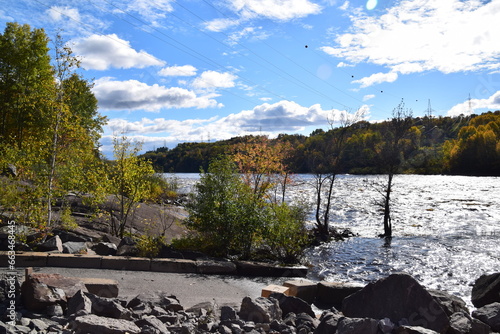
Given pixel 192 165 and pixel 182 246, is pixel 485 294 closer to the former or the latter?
pixel 182 246

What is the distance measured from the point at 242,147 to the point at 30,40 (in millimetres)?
22368

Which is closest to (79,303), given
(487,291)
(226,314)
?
(226,314)

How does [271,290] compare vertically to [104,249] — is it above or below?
below

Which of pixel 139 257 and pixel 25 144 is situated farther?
pixel 25 144

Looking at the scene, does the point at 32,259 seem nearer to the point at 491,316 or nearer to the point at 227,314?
the point at 227,314

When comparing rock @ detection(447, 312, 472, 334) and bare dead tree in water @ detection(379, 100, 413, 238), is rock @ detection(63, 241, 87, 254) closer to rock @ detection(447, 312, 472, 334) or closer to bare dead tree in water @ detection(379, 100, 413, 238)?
rock @ detection(447, 312, 472, 334)

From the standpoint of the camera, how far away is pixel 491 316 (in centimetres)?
689

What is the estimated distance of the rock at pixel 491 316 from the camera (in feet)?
22.1

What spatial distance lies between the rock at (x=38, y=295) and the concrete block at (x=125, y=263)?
3.06 meters

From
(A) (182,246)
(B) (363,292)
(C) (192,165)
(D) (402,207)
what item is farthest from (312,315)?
(C) (192,165)

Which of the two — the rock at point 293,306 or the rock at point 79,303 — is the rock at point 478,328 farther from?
the rock at point 79,303

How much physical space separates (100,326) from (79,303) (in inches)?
41.2

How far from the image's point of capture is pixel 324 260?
672 inches

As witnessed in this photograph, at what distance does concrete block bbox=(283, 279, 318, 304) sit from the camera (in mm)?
8172
